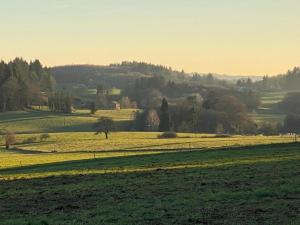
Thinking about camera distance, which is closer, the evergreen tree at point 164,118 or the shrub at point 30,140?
the shrub at point 30,140

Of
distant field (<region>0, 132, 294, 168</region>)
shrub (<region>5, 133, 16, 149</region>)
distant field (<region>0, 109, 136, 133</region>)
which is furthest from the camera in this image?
distant field (<region>0, 109, 136, 133</region>)

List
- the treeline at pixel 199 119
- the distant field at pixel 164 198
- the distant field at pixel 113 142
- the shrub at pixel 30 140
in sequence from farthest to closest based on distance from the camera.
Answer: the treeline at pixel 199 119 → the shrub at pixel 30 140 → the distant field at pixel 113 142 → the distant field at pixel 164 198

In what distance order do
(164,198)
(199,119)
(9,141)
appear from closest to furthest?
(164,198) < (9,141) < (199,119)

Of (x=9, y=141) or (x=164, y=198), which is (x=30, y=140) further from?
(x=164, y=198)

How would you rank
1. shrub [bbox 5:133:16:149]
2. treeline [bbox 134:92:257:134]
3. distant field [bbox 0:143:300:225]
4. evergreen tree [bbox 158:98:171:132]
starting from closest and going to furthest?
distant field [bbox 0:143:300:225] < shrub [bbox 5:133:16:149] < evergreen tree [bbox 158:98:171:132] < treeline [bbox 134:92:257:134]

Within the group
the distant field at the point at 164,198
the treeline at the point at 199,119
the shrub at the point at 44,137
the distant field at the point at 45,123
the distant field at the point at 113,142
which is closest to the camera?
the distant field at the point at 164,198

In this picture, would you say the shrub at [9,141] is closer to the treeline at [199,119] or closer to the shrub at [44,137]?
the shrub at [44,137]

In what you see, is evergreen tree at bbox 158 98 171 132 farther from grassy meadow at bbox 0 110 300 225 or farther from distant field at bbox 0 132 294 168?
grassy meadow at bbox 0 110 300 225

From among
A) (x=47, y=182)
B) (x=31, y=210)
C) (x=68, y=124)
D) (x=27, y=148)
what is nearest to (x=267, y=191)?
(x=31, y=210)

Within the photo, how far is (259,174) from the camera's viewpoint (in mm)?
30391

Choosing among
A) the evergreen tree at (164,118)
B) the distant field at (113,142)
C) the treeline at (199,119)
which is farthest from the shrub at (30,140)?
the treeline at (199,119)

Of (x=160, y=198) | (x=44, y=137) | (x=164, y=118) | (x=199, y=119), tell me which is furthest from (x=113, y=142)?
(x=160, y=198)

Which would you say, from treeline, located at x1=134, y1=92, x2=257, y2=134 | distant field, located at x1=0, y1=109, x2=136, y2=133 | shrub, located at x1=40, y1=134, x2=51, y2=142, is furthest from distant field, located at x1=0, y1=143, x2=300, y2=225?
distant field, located at x1=0, y1=109, x2=136, y2=133

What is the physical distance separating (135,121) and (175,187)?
168872 millimetres
